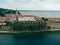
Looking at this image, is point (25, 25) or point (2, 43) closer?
point (2, 43)

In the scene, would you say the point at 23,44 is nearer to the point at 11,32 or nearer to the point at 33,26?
the point at 11,32

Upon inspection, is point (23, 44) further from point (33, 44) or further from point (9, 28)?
point (9, 28)

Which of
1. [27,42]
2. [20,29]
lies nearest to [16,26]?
[20,29]

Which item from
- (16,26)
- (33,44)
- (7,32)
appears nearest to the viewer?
(33,44)

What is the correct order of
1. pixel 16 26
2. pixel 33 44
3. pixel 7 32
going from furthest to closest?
pixel 16 26 < pixel 7 32 < pixel 33 44

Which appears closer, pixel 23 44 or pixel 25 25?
pixel 23 44

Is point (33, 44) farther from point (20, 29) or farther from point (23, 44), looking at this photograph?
point (20, 29)

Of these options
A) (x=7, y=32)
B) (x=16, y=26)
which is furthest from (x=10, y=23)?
(x=7, y=32)

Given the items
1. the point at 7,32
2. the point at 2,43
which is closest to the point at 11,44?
the point at 2,43
